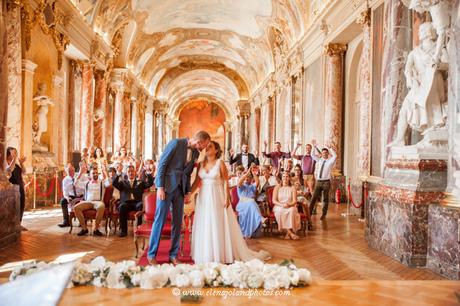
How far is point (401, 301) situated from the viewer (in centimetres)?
389

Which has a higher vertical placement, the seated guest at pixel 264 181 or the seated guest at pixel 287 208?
the seated guest at pixel 264 181

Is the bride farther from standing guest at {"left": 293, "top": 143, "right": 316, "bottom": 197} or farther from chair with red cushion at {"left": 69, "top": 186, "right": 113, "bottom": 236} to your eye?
standing guest at {"left": 293, "top": 143, "right": 316, "bottom": 197}

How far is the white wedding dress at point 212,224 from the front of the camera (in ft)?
17.0

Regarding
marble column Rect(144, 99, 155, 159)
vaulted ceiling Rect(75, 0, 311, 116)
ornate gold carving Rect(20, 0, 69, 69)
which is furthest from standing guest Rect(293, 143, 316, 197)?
marble column Rect(144, 99, 155, 159)

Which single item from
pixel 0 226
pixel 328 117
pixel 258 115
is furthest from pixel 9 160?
pixel 258 115

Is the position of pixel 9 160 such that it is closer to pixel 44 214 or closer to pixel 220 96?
pixel 44 214

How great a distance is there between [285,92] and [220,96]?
24.9 m

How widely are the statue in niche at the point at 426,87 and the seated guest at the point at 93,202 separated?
5.83 meters

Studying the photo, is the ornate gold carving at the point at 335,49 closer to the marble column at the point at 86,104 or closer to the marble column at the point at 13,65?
the marble column at the point at 13,65

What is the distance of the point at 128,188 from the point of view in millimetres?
7816

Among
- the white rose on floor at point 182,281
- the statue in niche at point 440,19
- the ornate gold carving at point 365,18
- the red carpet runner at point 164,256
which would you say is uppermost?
the ornate gold carving at point 365,18

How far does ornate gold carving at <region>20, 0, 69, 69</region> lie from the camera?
9.30m

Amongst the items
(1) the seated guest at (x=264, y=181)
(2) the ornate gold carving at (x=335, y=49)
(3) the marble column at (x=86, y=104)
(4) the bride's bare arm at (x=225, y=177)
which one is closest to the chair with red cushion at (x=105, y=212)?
(1) the seated guest at (x=264, y=181)

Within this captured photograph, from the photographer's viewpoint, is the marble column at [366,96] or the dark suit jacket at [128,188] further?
the marble column at [366,96]
